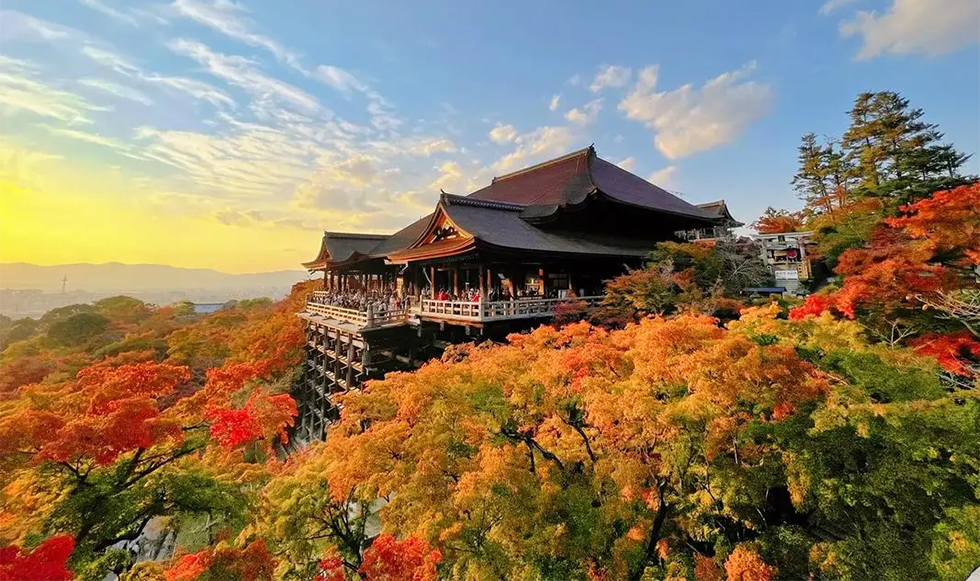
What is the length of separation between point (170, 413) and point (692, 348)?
8.60m

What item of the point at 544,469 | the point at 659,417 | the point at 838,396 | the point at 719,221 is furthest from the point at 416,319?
the point at 719,221

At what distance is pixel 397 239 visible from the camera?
25453 mm

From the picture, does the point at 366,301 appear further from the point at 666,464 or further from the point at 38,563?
the point at 666,464

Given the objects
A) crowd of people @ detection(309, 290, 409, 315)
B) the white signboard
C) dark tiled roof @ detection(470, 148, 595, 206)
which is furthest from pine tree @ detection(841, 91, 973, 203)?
crowd of people @ detection(309, 290, 409, 315)

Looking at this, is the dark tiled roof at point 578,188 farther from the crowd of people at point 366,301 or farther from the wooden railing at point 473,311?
the crowd of people at point 366,301

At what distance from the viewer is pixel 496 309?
12.2 m

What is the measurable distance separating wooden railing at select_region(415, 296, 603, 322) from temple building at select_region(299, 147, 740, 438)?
0.04 m

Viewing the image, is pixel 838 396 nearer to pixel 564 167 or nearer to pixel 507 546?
pixel 507 546

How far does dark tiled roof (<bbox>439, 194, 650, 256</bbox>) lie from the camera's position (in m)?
13.6

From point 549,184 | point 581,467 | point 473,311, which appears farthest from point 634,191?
point 581,467

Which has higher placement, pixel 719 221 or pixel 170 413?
pixel 719 221

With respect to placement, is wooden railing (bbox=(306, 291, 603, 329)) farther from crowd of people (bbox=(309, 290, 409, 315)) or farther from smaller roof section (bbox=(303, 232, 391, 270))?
smaller roof section (bbox=(303, 232, 391, 270))

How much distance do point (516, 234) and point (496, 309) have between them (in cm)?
398

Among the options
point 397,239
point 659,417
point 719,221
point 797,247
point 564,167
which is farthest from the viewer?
point 397,239
